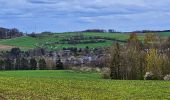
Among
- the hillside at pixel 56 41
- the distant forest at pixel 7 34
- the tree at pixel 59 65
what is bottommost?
the tree at pixel 59 65

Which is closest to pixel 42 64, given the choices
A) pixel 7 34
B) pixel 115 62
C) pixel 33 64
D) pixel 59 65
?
pixel 33 64

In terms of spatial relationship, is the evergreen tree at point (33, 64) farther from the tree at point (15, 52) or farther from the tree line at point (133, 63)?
the tree line at point (133, 63)

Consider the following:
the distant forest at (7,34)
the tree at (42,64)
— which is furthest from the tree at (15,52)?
the distant forest at (7,34)

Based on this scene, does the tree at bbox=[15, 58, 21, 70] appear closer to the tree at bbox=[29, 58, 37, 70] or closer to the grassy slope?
the tree at bbox=[29, 58, 37, 70]

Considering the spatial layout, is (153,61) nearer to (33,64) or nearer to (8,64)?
(33,64)

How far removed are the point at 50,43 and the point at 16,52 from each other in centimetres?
4048

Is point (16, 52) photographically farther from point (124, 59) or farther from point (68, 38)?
point (124, 59)

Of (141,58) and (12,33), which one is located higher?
(12,33)

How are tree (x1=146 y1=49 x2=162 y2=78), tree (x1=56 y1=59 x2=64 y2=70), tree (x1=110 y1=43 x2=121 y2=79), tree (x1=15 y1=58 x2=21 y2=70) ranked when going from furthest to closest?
tree (x1=15 y1=58 x2=21 y2=70) < tree (x1=56 y1=59 x2=64 y2=70) < tree (x1=110 y1=43 x2=121 y2=79) < tree (x1=146 y1=49 x2=162 y2=78)

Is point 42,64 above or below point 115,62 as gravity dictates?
below

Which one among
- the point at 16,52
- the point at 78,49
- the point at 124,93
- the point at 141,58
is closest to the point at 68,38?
the point at 78,49

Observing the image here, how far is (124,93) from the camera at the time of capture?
2853 cm

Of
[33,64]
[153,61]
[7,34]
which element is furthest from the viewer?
[7,34]

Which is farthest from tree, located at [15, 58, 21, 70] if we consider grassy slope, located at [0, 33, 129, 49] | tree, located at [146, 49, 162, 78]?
grassy slope, located at [0, 33, 129, 49]
